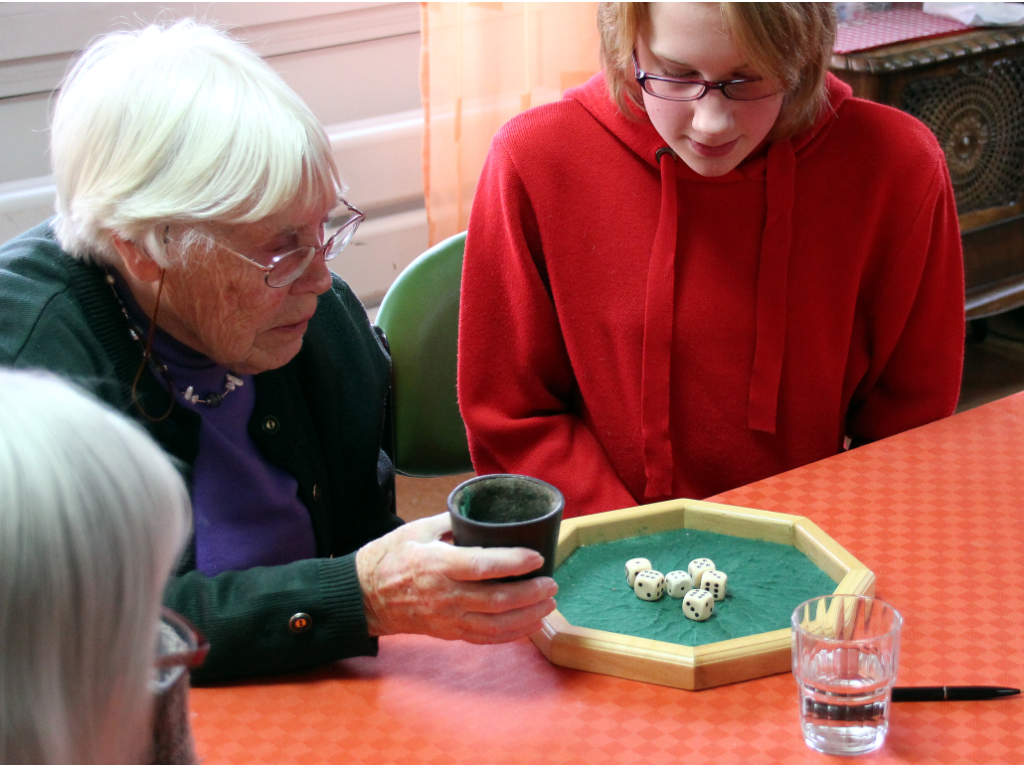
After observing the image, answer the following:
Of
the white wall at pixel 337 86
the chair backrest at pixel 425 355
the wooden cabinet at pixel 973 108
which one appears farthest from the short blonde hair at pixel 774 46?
the white wall at pixel 337 86

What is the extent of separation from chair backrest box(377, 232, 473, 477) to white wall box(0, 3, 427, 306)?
1137 mm

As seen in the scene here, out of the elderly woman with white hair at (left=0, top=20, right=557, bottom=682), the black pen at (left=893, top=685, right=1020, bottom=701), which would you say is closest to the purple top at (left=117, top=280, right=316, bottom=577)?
the elderly woman with white hair at (left=0, top=20, right=557, bottom=682)

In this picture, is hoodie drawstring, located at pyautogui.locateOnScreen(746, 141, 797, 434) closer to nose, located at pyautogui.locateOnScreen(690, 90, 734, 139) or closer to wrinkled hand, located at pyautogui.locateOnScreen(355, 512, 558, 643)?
nose, located at pyautogui.locateOnScreen(690, 90, 734, 139)

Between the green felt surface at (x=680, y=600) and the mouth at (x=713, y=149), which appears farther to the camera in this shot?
the mouth at (x=713, y=149)

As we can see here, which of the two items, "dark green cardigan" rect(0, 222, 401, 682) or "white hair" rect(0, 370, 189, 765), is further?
"dark green cardigan" rect(0, 222, 401, 682)

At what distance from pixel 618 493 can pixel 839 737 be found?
0.65 metres

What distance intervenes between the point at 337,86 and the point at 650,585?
211cm

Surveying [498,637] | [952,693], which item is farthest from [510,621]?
[952,693]

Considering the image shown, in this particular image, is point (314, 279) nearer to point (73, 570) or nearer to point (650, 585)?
point (650, 585)

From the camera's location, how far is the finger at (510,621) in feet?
3.33

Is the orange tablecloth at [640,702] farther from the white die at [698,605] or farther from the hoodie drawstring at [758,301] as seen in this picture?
the hoodie drawstring at [758,301]

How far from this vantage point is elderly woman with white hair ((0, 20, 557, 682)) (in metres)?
1.04

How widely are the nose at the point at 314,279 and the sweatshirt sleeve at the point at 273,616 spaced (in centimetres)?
37

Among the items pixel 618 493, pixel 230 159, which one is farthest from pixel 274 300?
pixel 618 493
